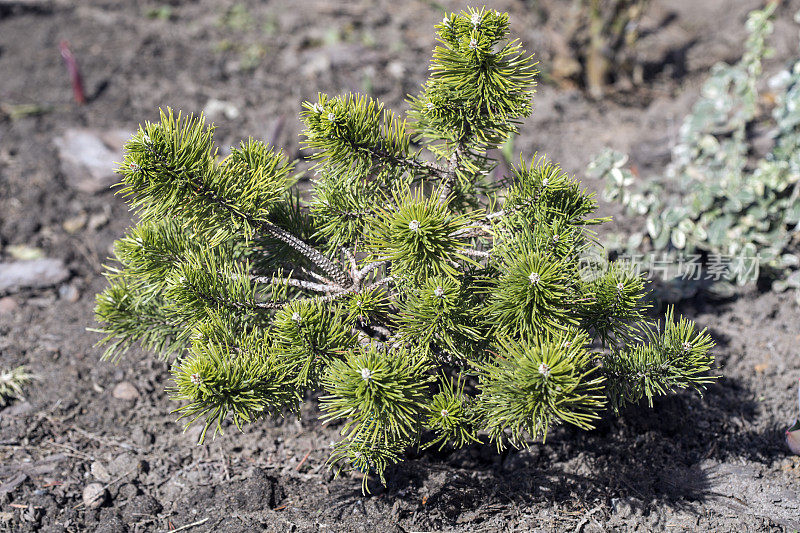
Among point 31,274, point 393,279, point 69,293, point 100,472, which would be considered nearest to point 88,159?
point 31,274

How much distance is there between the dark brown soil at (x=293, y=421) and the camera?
2.12 metres

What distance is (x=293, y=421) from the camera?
2.57m

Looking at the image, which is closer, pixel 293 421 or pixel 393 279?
pixel 393 279

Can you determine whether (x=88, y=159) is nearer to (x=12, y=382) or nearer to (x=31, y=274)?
(x=31, y=274)

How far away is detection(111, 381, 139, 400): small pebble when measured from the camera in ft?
8.80

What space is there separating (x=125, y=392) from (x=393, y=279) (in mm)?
1522

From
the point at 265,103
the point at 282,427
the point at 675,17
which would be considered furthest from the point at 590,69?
the point at 282,427

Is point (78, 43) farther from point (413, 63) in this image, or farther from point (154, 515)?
point (154, 515)

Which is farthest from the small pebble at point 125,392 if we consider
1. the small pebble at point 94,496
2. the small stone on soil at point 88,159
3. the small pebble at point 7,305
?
the small stone on soil at point 88,159

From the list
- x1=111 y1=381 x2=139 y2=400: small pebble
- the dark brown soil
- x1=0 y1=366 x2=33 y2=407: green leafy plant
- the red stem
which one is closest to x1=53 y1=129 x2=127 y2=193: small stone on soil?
the dark brown soil

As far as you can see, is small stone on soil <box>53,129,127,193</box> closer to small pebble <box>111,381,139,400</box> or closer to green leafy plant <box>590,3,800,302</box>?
small pebble <box>111,381,139,400</box>

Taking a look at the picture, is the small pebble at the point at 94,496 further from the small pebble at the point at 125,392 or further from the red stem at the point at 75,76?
the red stem at the point at 75,76

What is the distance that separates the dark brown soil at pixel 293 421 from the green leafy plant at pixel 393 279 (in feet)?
1.50

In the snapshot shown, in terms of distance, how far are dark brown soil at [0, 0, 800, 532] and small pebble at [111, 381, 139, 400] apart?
34mm
